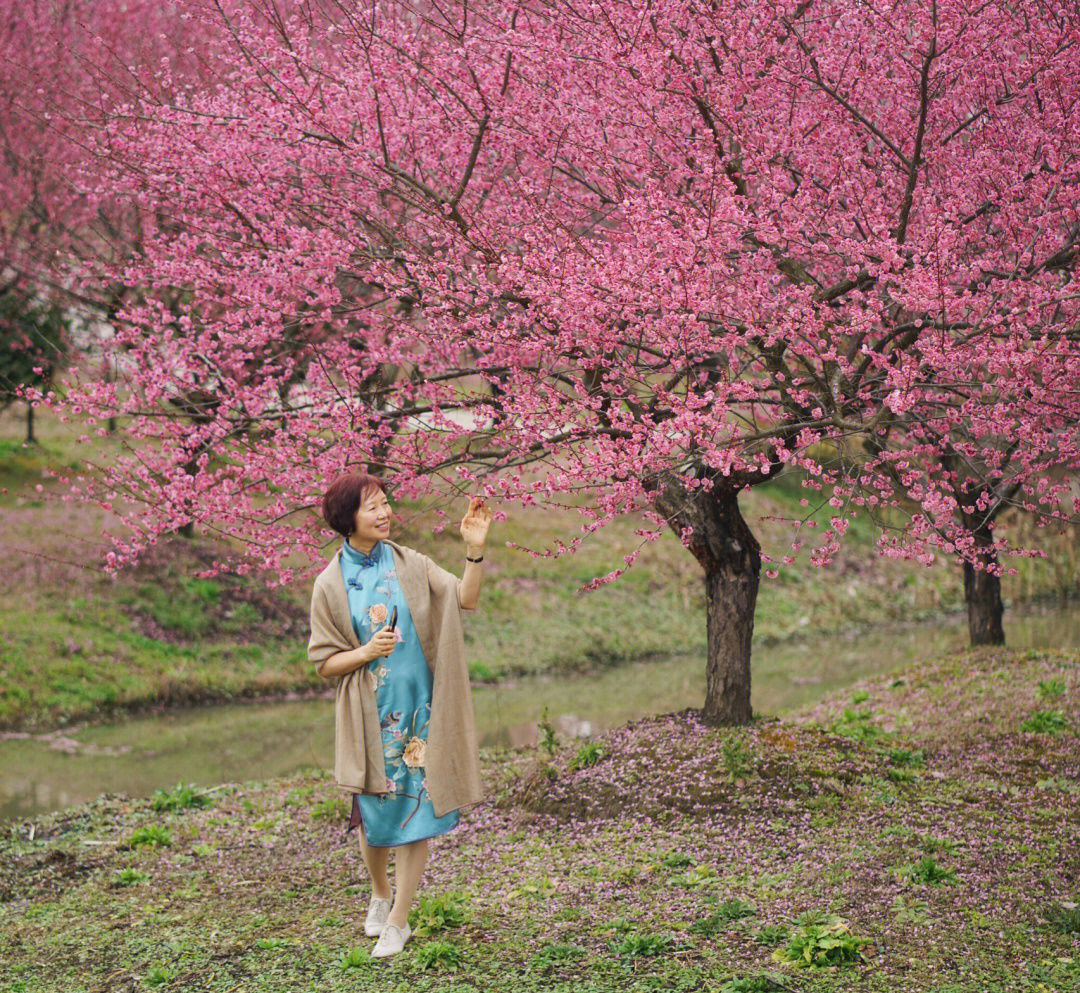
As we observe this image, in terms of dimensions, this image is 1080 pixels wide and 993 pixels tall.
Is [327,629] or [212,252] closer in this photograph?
[327,629]

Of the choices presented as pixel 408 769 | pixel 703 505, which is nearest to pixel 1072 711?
pixel 703 505

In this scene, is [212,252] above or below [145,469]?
above

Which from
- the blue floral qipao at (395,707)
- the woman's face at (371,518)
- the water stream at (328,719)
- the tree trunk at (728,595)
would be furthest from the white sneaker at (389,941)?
the water stream at (328,719)

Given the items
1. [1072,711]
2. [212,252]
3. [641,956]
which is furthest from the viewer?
[1072,711]

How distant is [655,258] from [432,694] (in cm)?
258

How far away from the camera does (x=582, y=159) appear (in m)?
7.05

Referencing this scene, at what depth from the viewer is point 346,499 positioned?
4715mm

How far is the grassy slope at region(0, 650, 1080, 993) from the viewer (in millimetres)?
4453

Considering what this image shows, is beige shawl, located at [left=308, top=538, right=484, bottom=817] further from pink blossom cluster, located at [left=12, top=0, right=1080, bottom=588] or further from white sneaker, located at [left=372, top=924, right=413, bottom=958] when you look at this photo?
pink blossom cluster, located at [left=12, top=0, right=1080, bottom=588]

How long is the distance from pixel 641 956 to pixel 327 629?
194 cm

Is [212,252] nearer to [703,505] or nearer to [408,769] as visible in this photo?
[703,505]

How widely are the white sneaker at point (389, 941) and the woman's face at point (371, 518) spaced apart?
173 centimetres

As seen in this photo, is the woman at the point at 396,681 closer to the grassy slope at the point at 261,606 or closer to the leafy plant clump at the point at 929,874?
the leafy plant clump at the point at 929,874

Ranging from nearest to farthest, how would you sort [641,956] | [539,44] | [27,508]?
[641,956] < [539,44] < [27,508]
